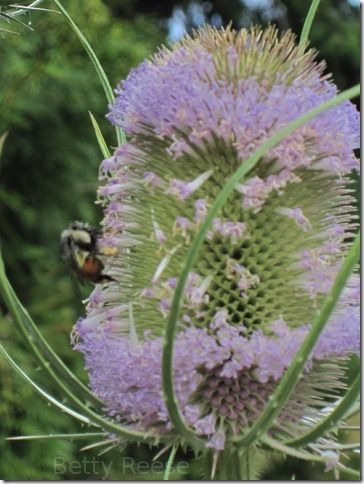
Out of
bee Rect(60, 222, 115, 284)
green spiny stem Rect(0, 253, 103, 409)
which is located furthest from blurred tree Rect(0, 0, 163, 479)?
green spiny stem Rect(0, 253, 103, 409)

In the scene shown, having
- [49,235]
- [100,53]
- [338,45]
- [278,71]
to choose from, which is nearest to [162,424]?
[278,71]

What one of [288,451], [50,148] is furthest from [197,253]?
[50,148]

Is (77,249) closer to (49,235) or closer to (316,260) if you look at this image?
(316,260)

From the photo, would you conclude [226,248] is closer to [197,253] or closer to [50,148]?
[197,253]

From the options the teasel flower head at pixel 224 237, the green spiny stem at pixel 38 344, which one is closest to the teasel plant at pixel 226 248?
the teasel flower head at pixel 224 237

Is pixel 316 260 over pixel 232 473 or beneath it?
over
